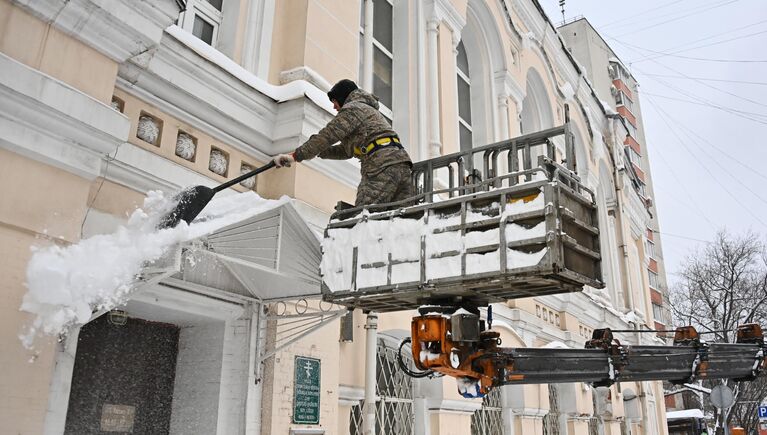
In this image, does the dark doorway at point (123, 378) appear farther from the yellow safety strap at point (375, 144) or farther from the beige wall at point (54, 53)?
the yellow safety strap at point (375, 144)

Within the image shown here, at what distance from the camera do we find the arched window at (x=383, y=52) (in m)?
9.53

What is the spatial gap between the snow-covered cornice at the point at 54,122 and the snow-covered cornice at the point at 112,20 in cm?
42

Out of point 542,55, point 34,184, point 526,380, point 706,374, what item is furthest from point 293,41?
point 542,55

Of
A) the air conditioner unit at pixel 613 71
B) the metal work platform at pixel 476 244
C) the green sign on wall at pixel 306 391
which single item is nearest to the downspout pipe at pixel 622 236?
the green sign on wall at pixel 306 391

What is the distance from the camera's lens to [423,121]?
30.9 feet

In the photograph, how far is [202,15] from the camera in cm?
670

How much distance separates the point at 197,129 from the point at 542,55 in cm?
1143

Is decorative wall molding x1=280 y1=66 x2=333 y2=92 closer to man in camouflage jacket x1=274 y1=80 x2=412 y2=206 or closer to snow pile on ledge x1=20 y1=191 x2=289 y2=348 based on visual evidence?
man in camouflage jacket x1=274 y1=80 x2=412 y2=206

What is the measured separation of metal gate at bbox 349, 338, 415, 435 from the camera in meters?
7.96

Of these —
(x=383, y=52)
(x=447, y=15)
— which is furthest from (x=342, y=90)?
(x=447, y=15)

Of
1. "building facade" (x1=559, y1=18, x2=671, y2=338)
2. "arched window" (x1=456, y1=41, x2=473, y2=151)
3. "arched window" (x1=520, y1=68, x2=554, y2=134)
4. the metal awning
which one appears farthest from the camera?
"building facade" (x1=559, y1=18, x2=671, y2=338)

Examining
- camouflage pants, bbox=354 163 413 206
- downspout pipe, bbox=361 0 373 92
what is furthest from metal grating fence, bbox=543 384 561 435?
camouflage pants, bbox=354 163 413 206

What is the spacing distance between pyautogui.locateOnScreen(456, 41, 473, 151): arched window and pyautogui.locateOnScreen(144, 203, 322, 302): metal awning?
6873 millimetres

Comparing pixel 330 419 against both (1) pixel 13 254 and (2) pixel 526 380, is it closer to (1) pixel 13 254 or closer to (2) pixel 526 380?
(2) pixel 526 380
